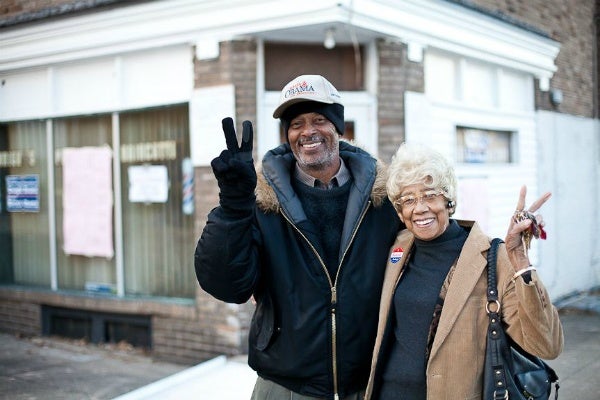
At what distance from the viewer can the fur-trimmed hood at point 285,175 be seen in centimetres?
270

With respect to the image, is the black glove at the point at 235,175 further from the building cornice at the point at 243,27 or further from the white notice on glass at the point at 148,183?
the white notice on glass at the point at 148,183

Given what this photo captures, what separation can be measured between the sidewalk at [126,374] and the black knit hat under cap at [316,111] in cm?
271

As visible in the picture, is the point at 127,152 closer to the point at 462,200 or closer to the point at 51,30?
the point at 51,30

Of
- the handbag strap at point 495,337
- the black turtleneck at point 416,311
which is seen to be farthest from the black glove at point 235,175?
the handbag strap at point 495,337

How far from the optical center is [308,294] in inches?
103

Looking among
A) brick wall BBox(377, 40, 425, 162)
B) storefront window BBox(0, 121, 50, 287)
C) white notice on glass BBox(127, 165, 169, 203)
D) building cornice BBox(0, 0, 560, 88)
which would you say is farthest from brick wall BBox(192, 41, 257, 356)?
storefront window BBox(0, 121, 50, 287)

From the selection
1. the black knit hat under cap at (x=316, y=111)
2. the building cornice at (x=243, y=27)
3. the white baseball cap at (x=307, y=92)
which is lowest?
the black knit hat under cap at (x=316, y=111)

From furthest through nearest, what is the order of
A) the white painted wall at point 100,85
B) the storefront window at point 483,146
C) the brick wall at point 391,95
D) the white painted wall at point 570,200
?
the white painted wall at point 570,200
the storefront window at point 483,146
the white painted wall at point 100,85
the brick wall at point 391,95

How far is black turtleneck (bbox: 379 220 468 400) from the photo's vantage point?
243 centimetres

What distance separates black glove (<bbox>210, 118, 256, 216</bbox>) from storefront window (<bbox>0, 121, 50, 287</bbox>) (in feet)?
18.4

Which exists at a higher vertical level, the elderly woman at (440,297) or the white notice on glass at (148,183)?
the white notice on glass at (148,183)

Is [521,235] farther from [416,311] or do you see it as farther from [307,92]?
[307,92]

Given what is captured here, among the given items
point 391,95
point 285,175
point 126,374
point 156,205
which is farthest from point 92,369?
point 285,175

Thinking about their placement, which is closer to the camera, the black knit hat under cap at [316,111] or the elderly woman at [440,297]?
the elderly woman at [440,297]
